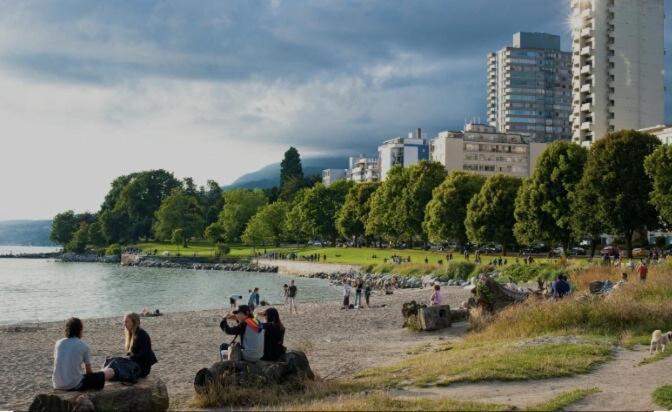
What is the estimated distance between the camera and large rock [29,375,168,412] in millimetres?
11742

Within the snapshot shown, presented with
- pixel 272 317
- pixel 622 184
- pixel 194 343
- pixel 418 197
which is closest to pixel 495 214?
pixel 622 184

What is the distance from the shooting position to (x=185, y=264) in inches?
5182

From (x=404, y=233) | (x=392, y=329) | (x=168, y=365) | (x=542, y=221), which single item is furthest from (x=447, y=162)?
(x=168, y=365)

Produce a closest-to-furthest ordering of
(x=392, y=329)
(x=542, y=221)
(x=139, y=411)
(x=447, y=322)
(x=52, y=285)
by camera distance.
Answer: (x=139, y=411)
(x=447, y=322)
(x=392, y=329)
(x=542, y=221)
(x=52, y=285)

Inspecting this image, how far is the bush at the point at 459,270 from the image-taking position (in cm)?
6888

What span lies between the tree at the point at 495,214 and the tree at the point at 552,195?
307 inches

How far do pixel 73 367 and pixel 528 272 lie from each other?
50.2 m

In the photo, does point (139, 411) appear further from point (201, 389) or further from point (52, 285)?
point (52, 285)

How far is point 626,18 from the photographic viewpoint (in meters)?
116

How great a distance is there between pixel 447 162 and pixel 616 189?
85.1 meters

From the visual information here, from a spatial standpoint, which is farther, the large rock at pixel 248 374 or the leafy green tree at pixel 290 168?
the leafy green tree at pixel 290 168

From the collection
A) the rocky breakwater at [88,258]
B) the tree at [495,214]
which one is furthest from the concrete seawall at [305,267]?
the rocky breakwater at [88,258]

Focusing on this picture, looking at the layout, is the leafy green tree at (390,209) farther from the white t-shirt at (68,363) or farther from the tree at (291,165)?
the white t-shirt at (68,363)

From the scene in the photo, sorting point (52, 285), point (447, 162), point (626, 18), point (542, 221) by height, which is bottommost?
point (52, 285)
